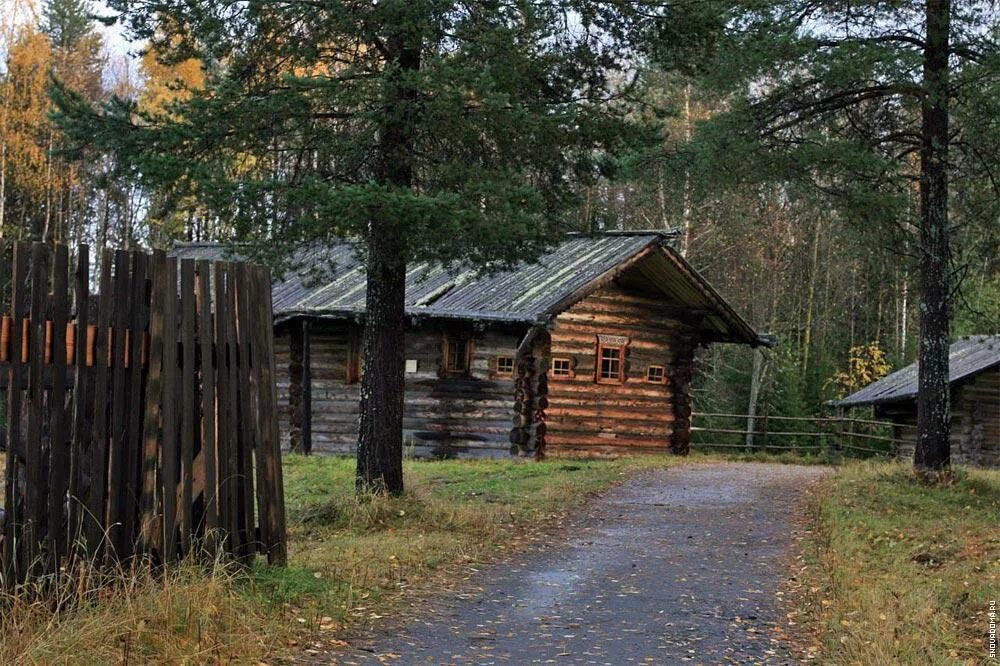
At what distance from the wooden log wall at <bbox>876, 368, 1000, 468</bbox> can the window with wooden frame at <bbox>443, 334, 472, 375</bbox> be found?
491 inches

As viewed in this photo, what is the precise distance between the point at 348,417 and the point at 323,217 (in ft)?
47.8

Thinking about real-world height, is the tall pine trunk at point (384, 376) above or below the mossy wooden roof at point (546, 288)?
below

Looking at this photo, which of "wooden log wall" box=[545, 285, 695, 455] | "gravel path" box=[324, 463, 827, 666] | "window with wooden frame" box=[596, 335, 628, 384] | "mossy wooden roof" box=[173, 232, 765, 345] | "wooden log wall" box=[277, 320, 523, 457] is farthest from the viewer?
"window with wooden frame" box=[596, 335, 628, 384]

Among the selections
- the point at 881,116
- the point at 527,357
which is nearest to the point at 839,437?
the point at 527,357

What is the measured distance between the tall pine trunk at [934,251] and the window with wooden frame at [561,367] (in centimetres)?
839

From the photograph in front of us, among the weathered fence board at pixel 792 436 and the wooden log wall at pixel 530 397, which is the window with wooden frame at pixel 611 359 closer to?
the wooden log wall at pixel 530 397

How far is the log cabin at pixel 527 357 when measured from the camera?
2409 cm

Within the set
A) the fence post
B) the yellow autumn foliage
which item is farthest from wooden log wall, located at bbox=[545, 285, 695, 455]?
the yellow autumn foliage

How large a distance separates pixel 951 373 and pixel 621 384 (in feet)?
32.6

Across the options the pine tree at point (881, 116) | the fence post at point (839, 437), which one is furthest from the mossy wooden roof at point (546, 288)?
the fence post at point (839, 437)

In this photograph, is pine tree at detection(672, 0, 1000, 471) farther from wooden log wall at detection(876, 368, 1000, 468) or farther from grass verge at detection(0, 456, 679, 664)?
wooden log wall at detection(876, 368, 1000, 468)

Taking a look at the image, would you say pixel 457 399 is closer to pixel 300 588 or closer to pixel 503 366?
pixel 503 366

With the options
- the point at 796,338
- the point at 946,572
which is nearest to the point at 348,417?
the point at 946,572

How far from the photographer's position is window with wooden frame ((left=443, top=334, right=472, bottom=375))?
966 inches
